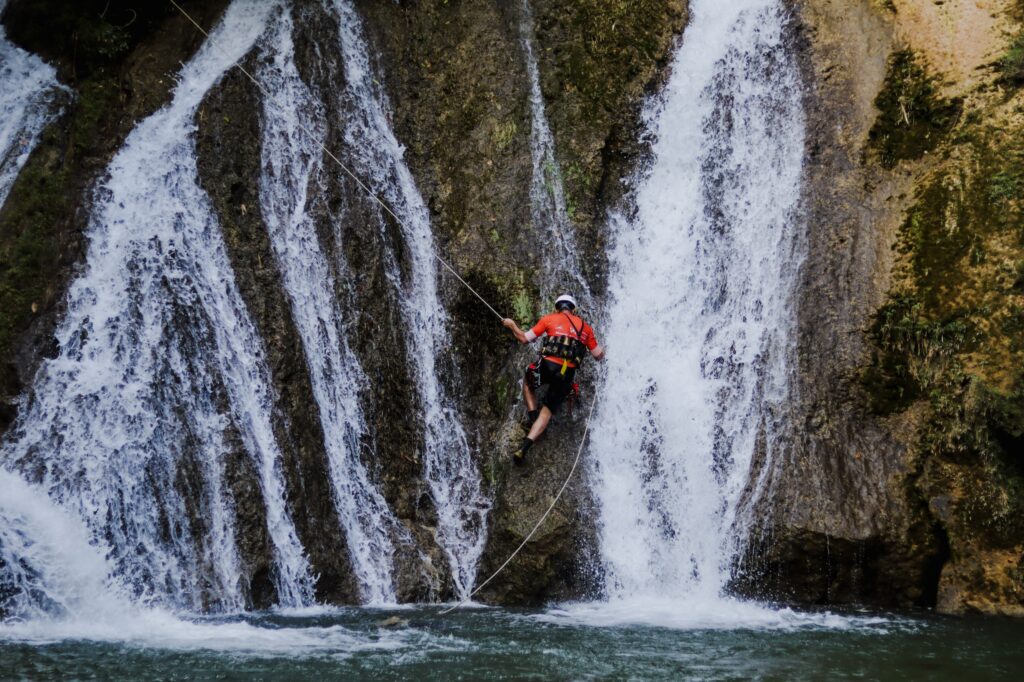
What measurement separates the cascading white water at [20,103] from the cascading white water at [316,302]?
8.89 feet

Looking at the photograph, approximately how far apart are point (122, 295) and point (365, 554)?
3.90 meters

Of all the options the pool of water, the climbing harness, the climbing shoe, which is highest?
the climbing harness

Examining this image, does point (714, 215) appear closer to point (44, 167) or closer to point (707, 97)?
point (707, 97)

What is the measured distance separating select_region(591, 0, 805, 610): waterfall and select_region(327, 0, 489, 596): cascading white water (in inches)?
61.6

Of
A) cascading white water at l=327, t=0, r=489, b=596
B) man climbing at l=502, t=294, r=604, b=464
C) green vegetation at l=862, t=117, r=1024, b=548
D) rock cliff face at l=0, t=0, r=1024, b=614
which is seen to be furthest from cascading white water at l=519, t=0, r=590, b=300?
green vegetation at l=862, t=117, r=1024, b=548

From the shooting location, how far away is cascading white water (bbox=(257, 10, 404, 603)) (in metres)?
10.5

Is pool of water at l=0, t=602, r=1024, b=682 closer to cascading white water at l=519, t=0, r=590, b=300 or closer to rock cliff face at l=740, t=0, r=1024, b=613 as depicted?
rock cliff face at l=740, t=0, r=1024, b=613

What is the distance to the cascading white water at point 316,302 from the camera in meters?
10.5

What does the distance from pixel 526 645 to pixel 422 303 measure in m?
4.98

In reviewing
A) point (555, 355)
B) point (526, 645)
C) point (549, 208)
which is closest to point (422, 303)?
point (549, 208)

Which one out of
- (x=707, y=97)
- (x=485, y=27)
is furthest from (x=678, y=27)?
(x=485, y=27)

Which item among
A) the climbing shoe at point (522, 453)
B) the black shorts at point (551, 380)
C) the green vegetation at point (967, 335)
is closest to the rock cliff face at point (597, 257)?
the green vegetation at point (967, 335)

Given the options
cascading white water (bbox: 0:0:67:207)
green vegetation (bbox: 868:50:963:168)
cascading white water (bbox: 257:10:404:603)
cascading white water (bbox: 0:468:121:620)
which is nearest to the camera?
cascading white water (bbox: 0:468:121:620)

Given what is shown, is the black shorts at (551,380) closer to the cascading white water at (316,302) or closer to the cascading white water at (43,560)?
the cascading white water at (316,302)
